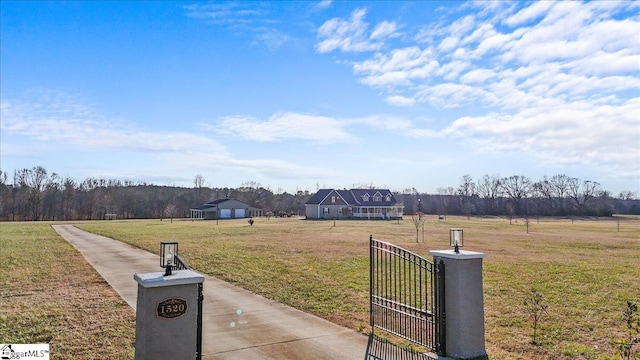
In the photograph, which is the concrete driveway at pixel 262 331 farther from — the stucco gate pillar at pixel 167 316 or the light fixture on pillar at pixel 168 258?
the light fixture on pillar at pixel 168 258

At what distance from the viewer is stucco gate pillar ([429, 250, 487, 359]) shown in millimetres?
5430

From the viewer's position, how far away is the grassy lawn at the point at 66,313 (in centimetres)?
588

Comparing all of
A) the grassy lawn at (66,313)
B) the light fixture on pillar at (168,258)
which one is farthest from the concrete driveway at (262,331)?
the light fixture on pillar at (168,258)

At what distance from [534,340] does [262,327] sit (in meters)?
4.48

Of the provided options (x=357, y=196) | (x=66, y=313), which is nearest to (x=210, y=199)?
(x=357, y=196)

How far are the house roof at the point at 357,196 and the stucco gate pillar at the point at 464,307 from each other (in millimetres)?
56567

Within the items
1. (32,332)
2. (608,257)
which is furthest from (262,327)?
(608,257)

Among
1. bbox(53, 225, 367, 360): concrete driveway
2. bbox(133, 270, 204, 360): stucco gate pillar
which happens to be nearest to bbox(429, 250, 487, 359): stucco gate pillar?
bbox(53, 225, 367, 360): concrete driveway

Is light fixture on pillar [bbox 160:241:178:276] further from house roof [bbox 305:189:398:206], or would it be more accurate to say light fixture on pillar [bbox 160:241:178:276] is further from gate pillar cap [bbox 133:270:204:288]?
house roof [bbox 305:189:398:206]

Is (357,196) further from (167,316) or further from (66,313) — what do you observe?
(167,316)

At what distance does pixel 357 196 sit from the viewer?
65.4 meters

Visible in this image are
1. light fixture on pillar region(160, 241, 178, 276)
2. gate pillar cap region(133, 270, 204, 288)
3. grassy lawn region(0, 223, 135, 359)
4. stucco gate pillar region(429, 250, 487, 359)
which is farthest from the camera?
grassy lawn region(0, 223, 135, 359)

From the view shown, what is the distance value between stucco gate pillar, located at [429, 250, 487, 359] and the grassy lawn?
461 centimetres

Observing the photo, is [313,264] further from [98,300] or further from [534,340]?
[534,340]
